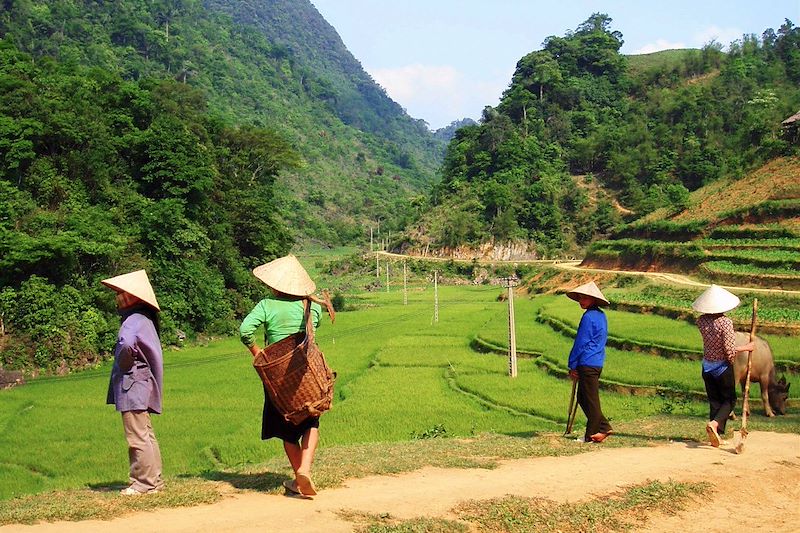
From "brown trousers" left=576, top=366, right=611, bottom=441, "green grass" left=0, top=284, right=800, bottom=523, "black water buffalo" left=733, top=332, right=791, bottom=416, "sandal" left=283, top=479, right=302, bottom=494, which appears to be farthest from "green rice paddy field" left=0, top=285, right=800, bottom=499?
"sandal" left=283, top=479, right=302, bottom=494

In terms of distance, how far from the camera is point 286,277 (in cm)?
584

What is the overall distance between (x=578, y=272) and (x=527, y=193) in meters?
26.7

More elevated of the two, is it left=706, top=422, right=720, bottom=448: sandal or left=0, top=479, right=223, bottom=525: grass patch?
left=0, top=479, right=223, bottom=525: grass patch

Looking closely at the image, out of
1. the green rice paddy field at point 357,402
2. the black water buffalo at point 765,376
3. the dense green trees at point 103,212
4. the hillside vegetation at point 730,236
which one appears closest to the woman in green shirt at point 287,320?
the green rice paddy field at point 357,402

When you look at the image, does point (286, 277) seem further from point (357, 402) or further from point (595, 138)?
point (595, 138)

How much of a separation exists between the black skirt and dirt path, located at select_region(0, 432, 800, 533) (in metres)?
0.47

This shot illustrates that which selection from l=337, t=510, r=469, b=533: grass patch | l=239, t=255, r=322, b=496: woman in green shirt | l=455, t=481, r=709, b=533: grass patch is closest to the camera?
l=337, t=510, r=469, b=533: grass patch

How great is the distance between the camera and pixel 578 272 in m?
38.2

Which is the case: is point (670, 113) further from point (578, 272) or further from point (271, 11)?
point (271, 11)

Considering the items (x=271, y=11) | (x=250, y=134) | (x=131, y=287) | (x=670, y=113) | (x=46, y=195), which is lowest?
(x=131, y=287)

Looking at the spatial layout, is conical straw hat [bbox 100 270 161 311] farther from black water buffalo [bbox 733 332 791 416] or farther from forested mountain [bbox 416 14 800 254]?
forested mountain [bbox 416 14 800 254]

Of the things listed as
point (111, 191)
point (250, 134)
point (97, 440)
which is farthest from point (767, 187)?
point (97, 440)

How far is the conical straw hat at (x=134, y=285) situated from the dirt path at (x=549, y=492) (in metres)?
1.79

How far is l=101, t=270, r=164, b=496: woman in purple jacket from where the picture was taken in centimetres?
605
